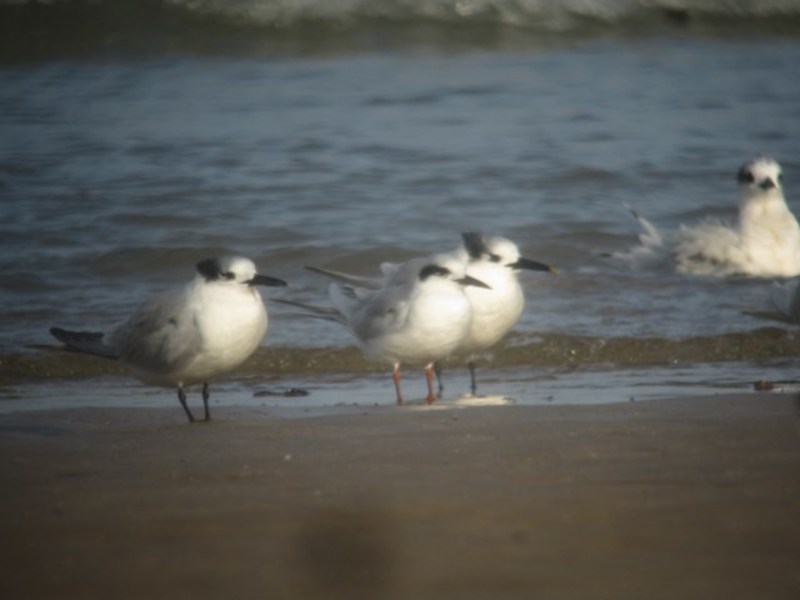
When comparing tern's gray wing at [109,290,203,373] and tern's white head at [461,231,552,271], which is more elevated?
tern's white head at [461,231,552,271]

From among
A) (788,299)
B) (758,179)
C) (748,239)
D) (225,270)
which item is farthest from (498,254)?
(758,179)

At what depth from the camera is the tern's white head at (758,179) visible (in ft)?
33.2

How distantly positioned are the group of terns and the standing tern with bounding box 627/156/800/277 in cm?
257

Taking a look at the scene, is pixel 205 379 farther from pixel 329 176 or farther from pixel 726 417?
pixel 329 176

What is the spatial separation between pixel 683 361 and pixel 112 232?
4641 millimetres

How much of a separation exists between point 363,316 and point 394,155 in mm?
5682

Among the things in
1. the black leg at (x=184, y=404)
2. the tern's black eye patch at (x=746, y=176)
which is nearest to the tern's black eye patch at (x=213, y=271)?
the black leg at (x=184, y=404)

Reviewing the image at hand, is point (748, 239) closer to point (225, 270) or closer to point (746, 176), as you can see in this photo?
point (746, 176)

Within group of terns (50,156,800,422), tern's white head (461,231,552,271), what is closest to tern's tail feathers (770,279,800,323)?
group of terns (50,156,800,422)

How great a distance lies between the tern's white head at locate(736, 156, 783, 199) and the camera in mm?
10117

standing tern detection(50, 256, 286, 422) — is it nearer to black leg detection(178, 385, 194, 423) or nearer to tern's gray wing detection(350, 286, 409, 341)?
black leg detection(178, 385, 194, 423)

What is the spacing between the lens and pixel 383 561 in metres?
3.55

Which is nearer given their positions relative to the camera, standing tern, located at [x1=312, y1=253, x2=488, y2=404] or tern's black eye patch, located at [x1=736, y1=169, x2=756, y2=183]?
standing tern, located at [x1=312, y1=253, x2=488, y2=404]

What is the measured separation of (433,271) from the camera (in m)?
6.67
